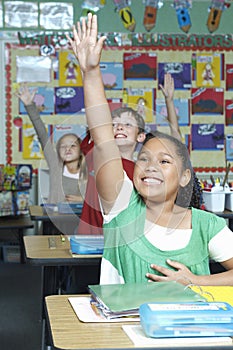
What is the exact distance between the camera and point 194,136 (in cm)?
613

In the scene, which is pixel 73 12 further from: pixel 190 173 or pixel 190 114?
pixel 190 173

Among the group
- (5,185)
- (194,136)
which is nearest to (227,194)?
(194,136)

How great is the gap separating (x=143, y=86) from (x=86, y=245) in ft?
11.9

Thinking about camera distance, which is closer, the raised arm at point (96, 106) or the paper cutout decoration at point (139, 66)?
the raised arm at point (96, 106)

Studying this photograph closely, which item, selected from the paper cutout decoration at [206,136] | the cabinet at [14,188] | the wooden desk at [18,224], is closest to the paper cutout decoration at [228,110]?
the paper cutout decoration at [206,136]

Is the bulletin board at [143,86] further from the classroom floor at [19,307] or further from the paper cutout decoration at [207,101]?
the classroom floor at [19,307]

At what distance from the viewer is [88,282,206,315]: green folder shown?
59.3 inches

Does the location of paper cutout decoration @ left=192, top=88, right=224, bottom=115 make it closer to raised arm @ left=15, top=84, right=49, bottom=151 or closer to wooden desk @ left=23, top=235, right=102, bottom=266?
raised arm @ left=15, top=84, right=49, bottom=151

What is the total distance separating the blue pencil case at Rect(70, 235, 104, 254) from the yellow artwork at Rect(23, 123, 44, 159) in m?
3.37

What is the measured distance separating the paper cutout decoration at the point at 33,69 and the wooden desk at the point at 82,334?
457cm

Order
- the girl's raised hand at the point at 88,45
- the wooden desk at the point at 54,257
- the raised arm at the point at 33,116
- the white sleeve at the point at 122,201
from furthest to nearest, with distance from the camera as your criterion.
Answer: the raised arm at the point at 33,116 → the wooden desk at the point at 54,257 → the white sleeve at the point at 122,201 → the girl's raised hand at the point at 88,45

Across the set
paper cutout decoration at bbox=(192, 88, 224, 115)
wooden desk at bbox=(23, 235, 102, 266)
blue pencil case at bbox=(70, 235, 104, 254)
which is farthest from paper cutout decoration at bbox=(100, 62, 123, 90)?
blue pencil case at bbox=(70, 235, 104, 254)

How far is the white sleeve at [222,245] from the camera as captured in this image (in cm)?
183

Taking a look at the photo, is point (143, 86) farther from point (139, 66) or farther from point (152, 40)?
point (152, 40)
